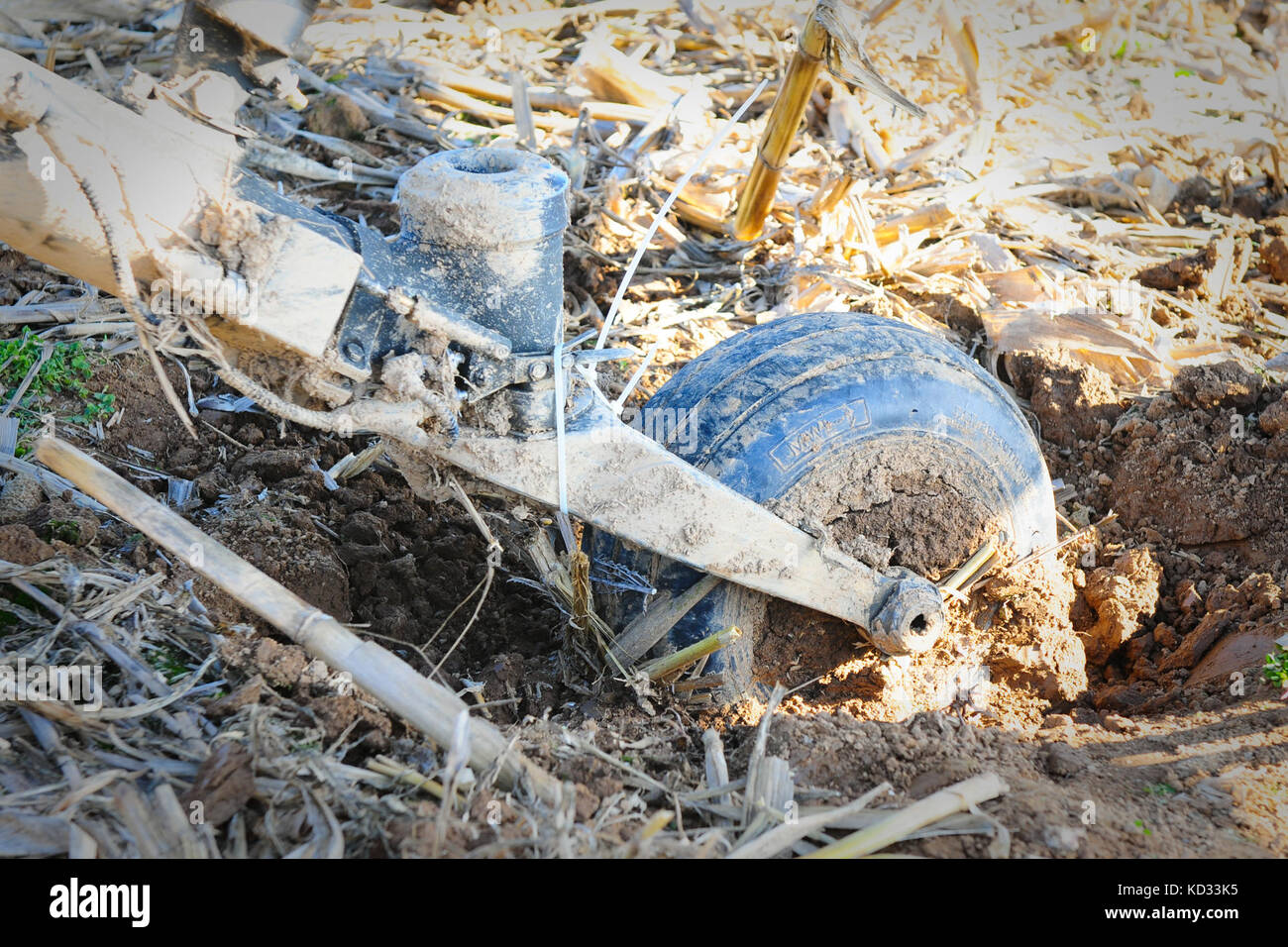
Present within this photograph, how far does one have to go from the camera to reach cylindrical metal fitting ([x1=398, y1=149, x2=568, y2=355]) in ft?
8.01

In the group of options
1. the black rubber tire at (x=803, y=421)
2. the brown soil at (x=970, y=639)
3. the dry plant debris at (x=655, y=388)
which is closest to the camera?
the dry plant debris at (x=655, y=388)

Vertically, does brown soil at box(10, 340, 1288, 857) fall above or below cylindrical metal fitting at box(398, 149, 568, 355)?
below

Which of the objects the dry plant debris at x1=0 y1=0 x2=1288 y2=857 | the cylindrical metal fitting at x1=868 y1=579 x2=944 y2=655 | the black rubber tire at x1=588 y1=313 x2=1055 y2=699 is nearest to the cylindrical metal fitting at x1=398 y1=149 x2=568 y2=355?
the black rubber tire at x1=588 y1=313 x2=1055 y2=699

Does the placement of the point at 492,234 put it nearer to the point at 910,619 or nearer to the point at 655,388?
the point at 910,619

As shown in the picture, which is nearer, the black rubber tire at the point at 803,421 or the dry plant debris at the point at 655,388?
the dry plant debris at the point at 655,388

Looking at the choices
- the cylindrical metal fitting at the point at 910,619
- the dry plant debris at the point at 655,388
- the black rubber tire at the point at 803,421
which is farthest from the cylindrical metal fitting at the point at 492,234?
the cylindrical metal fitting at the point at 910,619

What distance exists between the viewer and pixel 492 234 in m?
2.47

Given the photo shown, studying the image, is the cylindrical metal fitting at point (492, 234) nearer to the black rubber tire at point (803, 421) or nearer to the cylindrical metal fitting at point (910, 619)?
the black rubber tire at point (803, 421)

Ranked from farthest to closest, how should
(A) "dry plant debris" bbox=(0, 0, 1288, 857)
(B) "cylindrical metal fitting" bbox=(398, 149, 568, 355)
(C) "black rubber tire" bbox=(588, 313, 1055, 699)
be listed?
(C) "black rubber tire" bbox=(588, 313, 1055, 699) < (B) "cylindrical metal fitting" bbox=(398, 149, 568, 355) < (A) "dry plant debris" bbox=(0, 0, 1288, 857)

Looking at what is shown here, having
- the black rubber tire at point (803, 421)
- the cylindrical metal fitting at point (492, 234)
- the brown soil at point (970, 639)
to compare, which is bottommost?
the brown soil at point (970, 639)

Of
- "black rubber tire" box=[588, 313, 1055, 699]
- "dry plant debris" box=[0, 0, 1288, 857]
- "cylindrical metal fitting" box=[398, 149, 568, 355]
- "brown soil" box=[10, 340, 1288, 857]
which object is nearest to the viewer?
"dry plant debris" box=[0, 0, 1288, 857]

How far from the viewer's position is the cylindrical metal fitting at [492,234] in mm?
2441

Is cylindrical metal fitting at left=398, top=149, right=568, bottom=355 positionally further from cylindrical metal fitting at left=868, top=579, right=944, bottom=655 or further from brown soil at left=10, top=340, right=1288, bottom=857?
cylindrical metal fitting at left=868, top=579, right=944, bottom=655
